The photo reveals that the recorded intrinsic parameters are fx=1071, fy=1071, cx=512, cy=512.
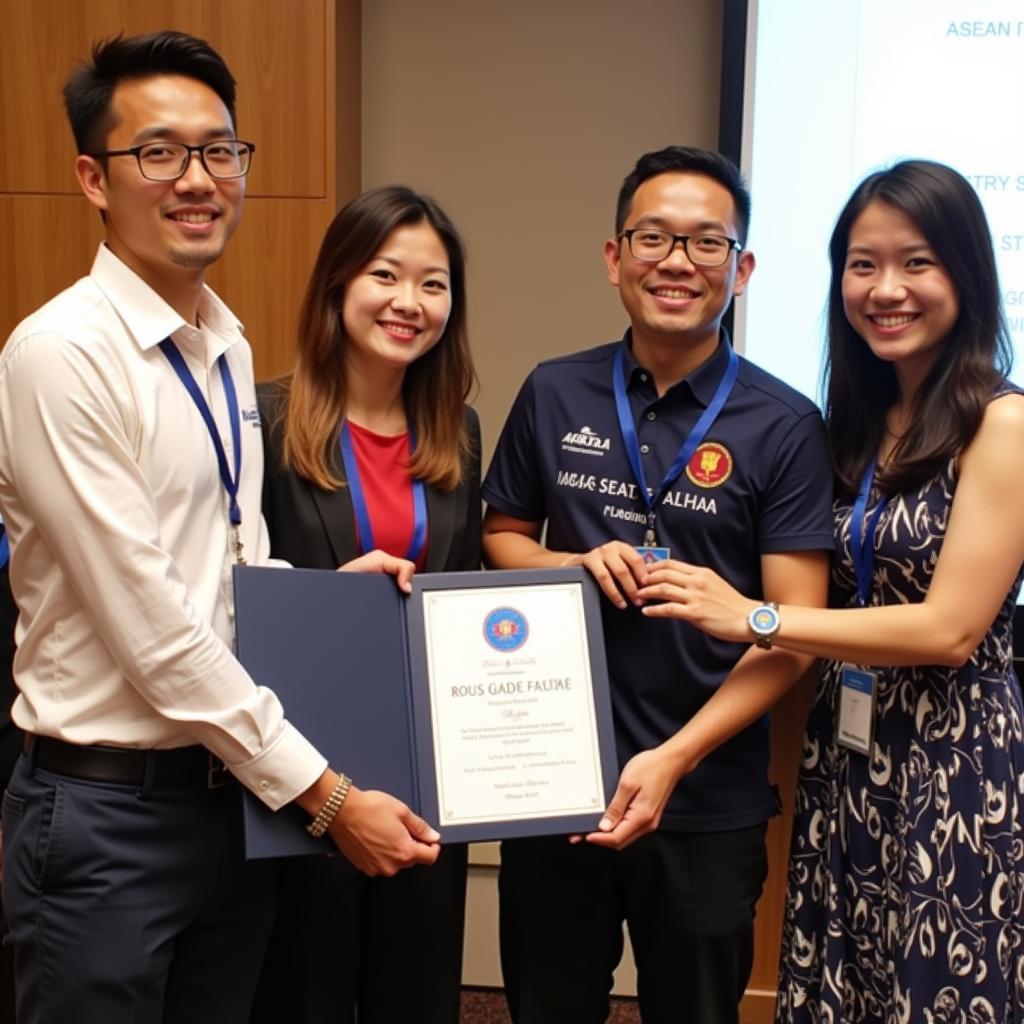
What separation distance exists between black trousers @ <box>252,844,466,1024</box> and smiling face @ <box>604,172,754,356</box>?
959 mm

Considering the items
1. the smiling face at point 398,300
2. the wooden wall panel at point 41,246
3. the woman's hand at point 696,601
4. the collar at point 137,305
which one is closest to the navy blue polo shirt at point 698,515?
the woman's hand at point 696,601

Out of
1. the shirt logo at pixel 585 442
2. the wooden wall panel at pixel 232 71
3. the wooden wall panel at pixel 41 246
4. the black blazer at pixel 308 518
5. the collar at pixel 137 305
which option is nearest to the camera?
the collar at pixel 137 305

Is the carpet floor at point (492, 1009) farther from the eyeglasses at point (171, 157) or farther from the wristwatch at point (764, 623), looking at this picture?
A: the eyeglasses at point (171, 157)

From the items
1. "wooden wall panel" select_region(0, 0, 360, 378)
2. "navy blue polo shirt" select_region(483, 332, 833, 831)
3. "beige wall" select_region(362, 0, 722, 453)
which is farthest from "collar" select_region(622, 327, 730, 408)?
"beige wall" select_region(362, 0, 722, 453)

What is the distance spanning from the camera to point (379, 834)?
1.54 metres

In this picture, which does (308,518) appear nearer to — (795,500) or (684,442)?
(684,442)

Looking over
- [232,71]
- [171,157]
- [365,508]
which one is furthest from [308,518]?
[232,71]

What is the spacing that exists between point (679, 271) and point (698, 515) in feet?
1.34

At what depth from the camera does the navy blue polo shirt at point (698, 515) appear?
1.79 metres

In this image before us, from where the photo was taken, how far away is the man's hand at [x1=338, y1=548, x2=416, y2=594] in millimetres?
1670

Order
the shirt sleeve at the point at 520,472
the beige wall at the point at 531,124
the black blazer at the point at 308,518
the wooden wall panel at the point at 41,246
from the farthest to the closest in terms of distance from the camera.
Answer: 1. the beige wall at the point at 531,124
2. the wooden wall panel at the point at 41,246
3. the shirt sleeve at the point at 520,472
4. the black blazer at the point at 308,518

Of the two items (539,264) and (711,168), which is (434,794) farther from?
(539,264)

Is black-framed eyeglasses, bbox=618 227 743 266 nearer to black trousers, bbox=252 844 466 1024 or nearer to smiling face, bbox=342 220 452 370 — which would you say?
smiling face, bbox=342 220 452 370

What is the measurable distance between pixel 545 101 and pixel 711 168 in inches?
57.4
